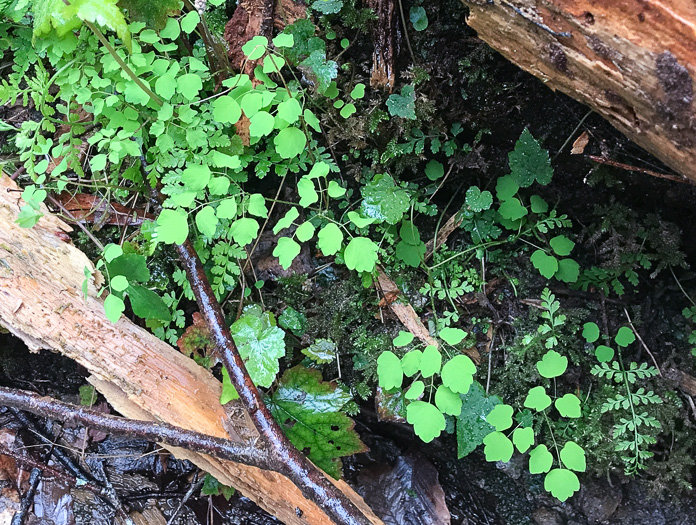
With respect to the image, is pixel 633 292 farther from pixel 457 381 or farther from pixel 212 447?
pixel 212 447

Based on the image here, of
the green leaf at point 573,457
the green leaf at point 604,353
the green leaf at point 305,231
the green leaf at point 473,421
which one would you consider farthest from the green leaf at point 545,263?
the green leaf at point 305,231

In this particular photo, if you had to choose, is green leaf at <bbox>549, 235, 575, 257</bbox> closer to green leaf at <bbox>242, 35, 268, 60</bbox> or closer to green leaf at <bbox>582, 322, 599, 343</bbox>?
green leaf at <bbox>582, 322, 599, 343</bbox>

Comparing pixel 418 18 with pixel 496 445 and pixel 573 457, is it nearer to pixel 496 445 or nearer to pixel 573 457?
pixel 496 445

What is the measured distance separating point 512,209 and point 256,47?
1.45m

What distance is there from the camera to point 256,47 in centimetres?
200

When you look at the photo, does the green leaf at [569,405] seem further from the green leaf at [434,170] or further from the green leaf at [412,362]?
the green leaf at [434,170]

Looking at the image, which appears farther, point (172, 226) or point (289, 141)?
point (289, 141)

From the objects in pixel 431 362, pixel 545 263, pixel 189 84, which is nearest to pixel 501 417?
pixel 431 362

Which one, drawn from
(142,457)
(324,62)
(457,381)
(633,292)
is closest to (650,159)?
(633,292)

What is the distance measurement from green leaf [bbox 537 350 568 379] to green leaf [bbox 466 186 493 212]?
78 cm

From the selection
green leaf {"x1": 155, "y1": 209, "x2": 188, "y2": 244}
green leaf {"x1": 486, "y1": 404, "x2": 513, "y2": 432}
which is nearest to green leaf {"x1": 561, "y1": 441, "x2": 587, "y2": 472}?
green leaf {"x1": 486, "y1": 404, "x2": 513, "y2": 432}

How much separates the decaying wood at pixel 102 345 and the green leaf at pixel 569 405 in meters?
1.03

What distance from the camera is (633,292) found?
246cm

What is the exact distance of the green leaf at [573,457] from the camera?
6.87 ft
